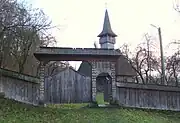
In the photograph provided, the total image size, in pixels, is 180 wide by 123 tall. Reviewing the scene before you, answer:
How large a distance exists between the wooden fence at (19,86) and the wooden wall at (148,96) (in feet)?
16.2

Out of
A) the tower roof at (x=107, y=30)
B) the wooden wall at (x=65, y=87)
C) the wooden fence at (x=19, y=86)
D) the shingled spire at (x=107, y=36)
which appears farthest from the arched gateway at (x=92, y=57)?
the tower roof at (x=107, y=30)

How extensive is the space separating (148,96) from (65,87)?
18.6 feet

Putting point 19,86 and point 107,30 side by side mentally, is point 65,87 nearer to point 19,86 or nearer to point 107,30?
point 19,86

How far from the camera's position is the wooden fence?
14552 mm

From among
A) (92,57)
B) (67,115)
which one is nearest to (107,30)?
(92,57)

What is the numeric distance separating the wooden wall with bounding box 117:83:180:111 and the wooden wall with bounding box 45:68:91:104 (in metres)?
2.75

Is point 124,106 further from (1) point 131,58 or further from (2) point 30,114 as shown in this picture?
(1) point 131,58

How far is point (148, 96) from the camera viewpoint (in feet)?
57.8

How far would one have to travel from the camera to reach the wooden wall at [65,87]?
1893 centimetres

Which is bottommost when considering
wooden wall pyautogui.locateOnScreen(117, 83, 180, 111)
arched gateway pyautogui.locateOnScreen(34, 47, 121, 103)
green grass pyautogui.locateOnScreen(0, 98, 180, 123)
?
green grass pyautogui.locateOnScreen(0, 98, 180, 123)

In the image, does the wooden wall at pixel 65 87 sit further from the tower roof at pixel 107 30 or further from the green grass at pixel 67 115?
the tower roof at pixel 107 30

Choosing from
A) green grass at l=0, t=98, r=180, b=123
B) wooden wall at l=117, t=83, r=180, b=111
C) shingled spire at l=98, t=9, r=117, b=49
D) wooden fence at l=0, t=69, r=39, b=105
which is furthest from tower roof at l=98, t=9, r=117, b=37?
wooden fence at l=0, t=69, r=39, b=105

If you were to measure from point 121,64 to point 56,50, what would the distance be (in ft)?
55.2

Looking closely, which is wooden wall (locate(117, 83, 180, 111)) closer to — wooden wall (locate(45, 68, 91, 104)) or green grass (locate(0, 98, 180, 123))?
green grass (locate(0, 98, 180, 123))
